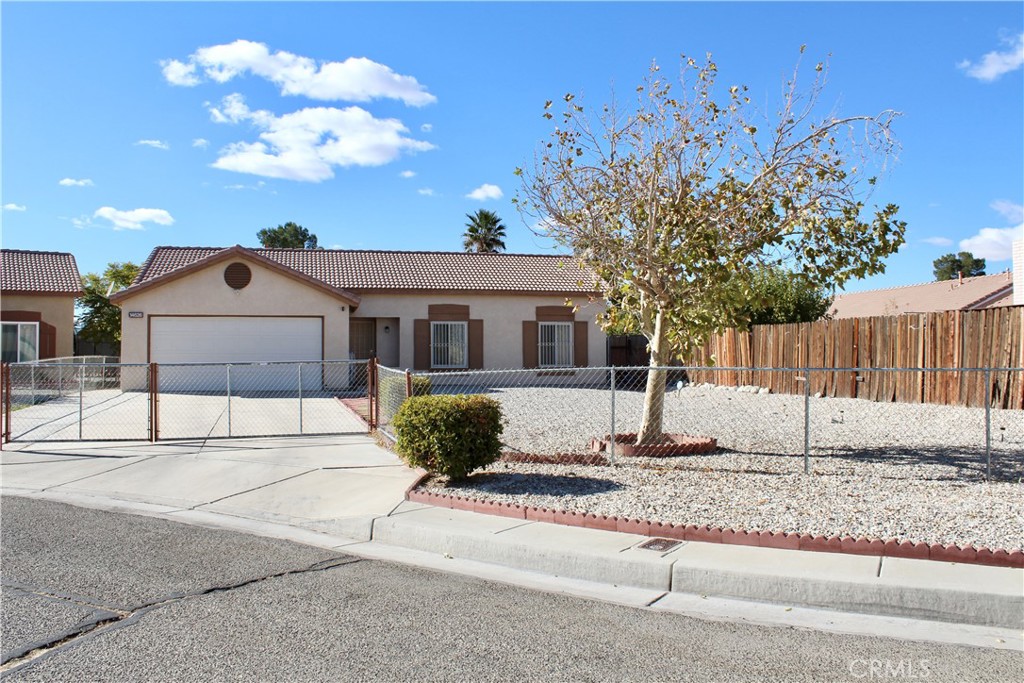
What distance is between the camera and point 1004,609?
17.7 feet

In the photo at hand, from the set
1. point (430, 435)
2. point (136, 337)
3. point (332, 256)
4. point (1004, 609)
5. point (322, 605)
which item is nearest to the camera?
point (1004, 609)

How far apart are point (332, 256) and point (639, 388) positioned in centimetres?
1212

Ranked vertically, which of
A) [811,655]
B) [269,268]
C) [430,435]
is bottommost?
[811,655]

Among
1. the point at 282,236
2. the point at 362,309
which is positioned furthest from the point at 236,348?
the point at 282,236

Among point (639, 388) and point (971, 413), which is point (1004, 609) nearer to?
point (971, 413)

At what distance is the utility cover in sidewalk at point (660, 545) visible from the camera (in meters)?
6.78

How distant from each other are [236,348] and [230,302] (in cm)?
141

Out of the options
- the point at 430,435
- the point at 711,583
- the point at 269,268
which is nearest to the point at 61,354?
the point at 269,268

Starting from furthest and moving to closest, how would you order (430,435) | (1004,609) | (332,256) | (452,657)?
1. (332,256)
2. (430,435)
3. (1004,609)
4. (452,657)

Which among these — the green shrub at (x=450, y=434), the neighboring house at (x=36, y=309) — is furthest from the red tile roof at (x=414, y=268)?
the green shrub at (x=450, y=434)

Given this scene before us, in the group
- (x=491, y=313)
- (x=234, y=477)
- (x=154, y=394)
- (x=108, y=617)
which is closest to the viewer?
(x=108, y=617)

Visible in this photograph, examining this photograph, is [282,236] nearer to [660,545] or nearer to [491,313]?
[491,313]

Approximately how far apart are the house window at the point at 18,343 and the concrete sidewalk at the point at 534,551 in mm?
18766

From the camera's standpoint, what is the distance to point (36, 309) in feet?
92.5
